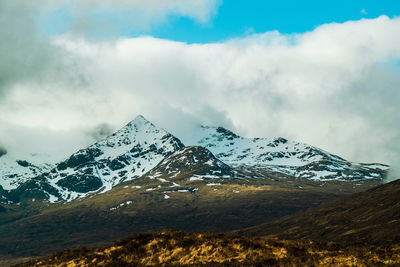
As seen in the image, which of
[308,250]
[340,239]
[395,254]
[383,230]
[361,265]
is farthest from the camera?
[340,239]

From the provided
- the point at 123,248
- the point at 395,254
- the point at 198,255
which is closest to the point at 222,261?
the point at 198,255

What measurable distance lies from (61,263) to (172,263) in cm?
1039

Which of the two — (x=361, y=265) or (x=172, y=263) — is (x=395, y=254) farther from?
(x=172, y=263)

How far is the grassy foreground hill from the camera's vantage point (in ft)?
100

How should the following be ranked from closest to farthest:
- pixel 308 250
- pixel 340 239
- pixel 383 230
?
pixel 308 250
pixel 383 230
pixel 340 239

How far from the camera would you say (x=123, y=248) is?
37.2m

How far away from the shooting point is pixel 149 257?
35.4m

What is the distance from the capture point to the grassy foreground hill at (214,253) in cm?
3062

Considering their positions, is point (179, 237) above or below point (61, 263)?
above

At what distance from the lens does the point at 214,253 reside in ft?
113

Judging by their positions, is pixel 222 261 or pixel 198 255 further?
pixel 198 255

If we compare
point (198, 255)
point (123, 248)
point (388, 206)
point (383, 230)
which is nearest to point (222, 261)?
point (198, 255)

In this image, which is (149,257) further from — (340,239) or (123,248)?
(340,239)

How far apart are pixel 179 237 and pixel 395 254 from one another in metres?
18.4
